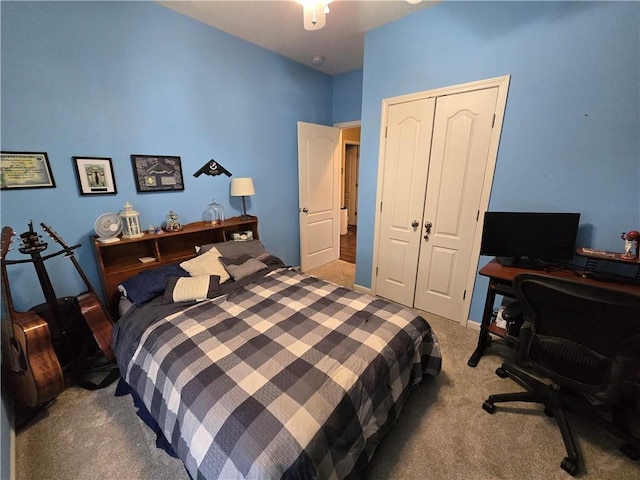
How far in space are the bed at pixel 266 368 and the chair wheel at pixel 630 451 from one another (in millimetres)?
947

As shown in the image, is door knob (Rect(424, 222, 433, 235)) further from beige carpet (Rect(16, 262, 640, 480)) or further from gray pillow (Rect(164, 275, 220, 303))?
gray pillow (Rect(164, 275, 220, 303))

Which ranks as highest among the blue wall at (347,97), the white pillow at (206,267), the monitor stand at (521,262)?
the blue wall at (347,97)

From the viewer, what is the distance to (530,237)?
1918mm

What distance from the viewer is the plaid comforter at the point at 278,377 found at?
96 centimetres

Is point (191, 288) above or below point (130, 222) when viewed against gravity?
below

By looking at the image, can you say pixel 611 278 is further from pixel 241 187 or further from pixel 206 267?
pixel 241 187

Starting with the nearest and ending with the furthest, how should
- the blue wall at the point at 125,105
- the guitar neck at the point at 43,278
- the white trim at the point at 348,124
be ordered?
the guitar neck at the point at 43,278 < the blue wall at the point at 125,105 < the white trim at the point at 348,124

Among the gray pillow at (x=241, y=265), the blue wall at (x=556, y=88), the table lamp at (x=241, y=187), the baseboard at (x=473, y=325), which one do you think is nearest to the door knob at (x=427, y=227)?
the blue wall at (x=556, y=88)

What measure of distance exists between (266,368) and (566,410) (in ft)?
6.12

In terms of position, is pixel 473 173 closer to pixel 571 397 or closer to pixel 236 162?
pixel 571 397

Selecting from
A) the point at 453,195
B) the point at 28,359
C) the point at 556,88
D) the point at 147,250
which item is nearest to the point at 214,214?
the point at 147,250

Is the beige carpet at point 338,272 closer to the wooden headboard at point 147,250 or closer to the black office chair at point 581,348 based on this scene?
the wooden headboard at point 147,250

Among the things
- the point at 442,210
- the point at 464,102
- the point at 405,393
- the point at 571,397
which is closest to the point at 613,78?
the point at 464,102

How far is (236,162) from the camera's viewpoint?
292 cm
